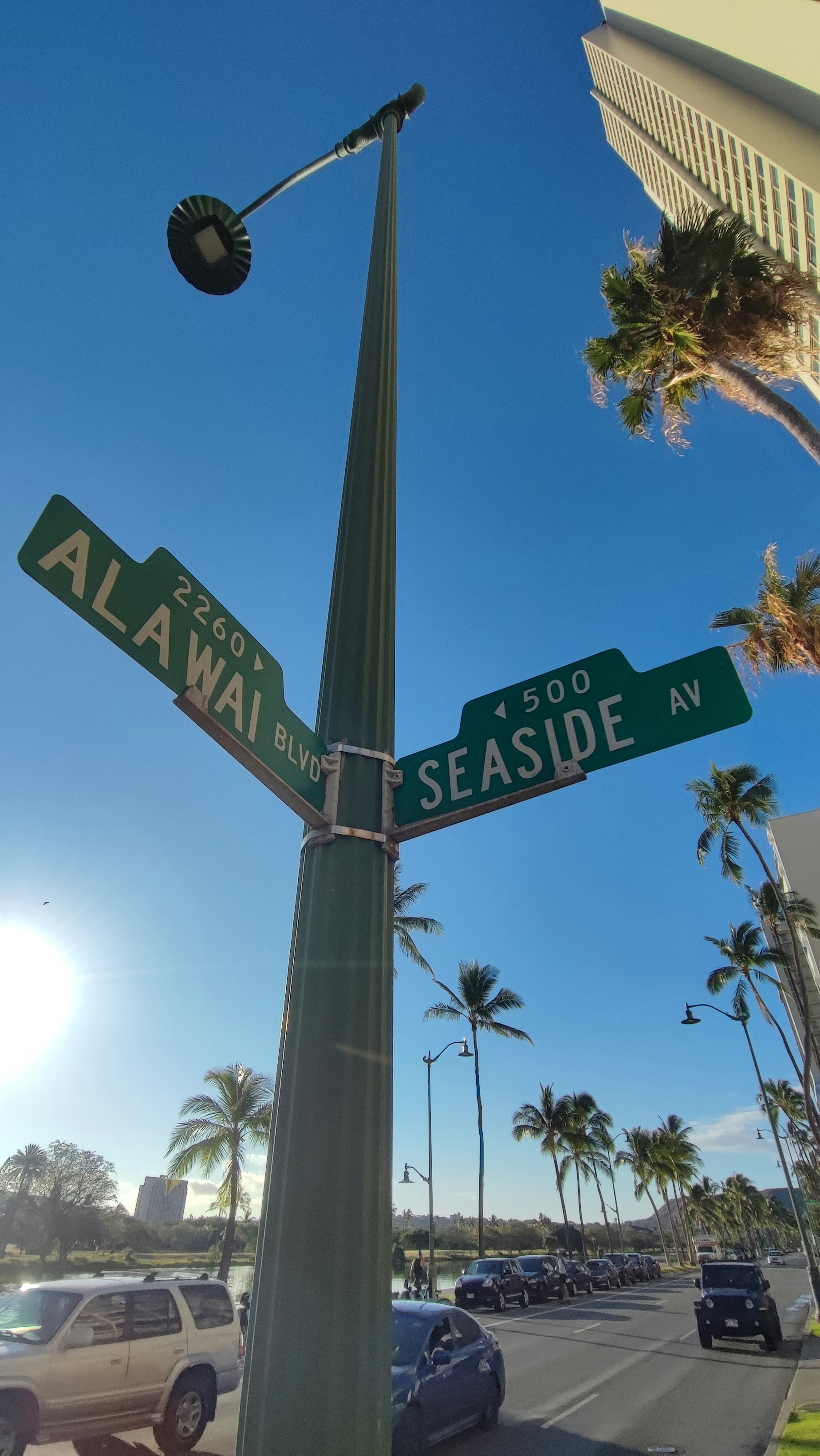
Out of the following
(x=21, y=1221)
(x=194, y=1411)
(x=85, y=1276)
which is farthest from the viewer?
(x=21, y=1221)

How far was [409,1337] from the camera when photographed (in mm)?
8359

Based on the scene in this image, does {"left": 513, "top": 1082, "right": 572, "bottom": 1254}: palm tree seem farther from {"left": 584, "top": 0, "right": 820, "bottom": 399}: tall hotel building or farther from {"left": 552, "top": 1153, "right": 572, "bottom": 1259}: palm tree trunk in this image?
{"left": 584, "top": 0, "right": 820, "bottom": 399}: tall hotel building

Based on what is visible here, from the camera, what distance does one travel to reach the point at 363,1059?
1942 millimetres

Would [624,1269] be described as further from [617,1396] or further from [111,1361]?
[111,1361]

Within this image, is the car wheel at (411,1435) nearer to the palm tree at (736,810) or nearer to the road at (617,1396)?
the road at (617,1396)

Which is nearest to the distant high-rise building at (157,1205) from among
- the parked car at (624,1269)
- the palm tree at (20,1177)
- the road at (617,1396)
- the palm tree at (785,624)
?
the palm tree at (20,1177)

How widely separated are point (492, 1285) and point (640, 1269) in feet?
103

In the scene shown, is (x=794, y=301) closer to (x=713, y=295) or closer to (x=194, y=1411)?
(x=713, y=295)

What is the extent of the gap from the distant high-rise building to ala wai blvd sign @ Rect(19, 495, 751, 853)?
65225 millimetres

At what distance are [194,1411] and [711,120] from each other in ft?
105

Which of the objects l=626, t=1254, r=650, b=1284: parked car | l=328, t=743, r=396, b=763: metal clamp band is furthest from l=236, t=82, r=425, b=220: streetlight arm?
l=626, t=1254, r=650, b=1284: parked car

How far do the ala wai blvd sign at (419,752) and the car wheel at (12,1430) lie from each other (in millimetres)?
8014

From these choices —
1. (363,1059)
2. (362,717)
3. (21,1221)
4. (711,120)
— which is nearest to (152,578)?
(362,717)

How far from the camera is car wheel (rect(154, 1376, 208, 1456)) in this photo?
7902 mm
